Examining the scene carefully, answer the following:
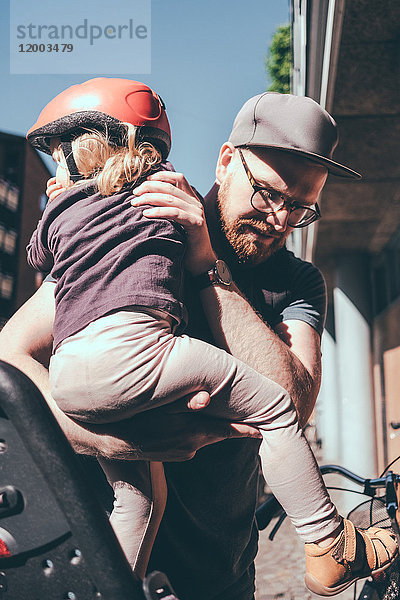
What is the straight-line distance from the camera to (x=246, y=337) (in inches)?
66.1

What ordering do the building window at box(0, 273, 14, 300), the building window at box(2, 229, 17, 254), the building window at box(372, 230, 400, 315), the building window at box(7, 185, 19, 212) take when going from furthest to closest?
the building window at box(7, 185, 19, 212) → the building window at box(2, 229, 17, 254) → the building window at box(0, 273, 14, 300) → the building window at box(372, 230, 400, 315)

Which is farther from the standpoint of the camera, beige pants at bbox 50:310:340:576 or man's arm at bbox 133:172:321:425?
man's arm at bbox 133:172:321:425

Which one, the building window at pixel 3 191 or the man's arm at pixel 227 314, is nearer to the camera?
the man's arm at pixel 227 314

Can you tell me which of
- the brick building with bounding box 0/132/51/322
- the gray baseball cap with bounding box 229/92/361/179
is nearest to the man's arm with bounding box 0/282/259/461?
the gray baseball cap with bounding box 229/92/361/179

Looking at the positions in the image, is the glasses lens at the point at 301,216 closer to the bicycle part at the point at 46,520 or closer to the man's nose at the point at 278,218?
the man's nose at the point at 278,218

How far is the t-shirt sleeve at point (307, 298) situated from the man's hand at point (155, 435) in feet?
2.23

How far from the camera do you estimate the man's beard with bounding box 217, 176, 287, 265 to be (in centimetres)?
189

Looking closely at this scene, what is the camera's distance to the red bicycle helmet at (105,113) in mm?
1678

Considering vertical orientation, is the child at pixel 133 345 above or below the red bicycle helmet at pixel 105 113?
below

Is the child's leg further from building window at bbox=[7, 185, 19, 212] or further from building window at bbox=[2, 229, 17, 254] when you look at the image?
building window at bbox=[7, 185, 19, 212]

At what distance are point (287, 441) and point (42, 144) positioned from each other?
110cm

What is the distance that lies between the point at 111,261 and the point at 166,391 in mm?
306

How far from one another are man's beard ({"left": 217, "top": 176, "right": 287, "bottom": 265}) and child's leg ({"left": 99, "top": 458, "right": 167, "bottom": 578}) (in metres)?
0.69

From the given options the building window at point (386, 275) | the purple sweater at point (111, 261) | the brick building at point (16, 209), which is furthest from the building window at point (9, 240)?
the purple sweater at point (111, 261)
